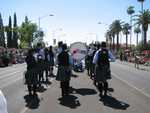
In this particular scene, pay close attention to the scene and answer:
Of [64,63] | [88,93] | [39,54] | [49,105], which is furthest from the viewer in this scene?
[39,54]

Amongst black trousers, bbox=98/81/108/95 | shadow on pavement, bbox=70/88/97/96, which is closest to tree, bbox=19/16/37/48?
shadow on pavement, bbox=70/88/97/96

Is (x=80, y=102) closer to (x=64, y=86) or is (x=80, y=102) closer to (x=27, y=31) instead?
(x=64, y=86)

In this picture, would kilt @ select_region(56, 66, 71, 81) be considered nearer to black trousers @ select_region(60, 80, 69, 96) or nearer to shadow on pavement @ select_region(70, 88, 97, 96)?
black trousers @ select_region(60, 80, 69, 96)

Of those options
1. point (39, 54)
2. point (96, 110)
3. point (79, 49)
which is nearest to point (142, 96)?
point (96, 110)

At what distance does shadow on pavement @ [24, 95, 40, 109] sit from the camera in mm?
12256

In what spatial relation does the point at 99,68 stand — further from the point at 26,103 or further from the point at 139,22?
the point at 139,22

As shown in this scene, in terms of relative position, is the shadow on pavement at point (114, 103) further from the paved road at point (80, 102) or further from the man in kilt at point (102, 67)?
the man in kilt at point (102, 67)

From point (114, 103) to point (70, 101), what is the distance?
4.87 feet

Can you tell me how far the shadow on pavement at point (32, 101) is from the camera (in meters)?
12.3

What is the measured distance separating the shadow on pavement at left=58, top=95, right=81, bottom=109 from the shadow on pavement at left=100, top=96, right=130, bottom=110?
2.91 ft

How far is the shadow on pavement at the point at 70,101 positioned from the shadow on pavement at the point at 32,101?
2.57ft

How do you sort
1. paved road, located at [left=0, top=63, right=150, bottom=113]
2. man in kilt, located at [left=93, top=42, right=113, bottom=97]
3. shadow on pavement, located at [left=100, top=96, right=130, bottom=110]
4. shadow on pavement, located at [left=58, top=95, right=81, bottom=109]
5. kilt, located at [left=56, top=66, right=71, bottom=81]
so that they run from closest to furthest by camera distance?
paved road, located at [left=0, top=63, right=150, bottom=113] → shadow on pavement, located at [left=100, top=96, right=130, bottom=110] → shadow on pavement, located at [left=58, top=95, right=81, bottom=109] → kilt, located at [left=56, top=66, right=71, bottom=81] → man in kilt, located at [left=93, top=42, right=113, bottom=97]

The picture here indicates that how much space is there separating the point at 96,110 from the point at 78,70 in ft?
67.5

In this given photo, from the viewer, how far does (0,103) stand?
2938mm
